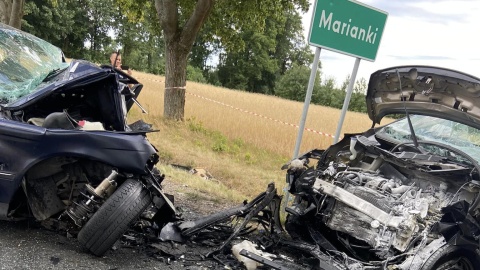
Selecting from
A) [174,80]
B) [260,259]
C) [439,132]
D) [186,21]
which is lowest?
[260,259]

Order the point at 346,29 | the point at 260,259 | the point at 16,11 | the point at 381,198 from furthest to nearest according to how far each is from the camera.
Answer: the point at 16,11, the point at 346,29, the point at 381,198, the point at 260,259

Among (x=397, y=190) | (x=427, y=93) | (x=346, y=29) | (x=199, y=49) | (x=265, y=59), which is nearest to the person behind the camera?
(x=397, y=190)

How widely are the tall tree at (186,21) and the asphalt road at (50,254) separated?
23.9 ft

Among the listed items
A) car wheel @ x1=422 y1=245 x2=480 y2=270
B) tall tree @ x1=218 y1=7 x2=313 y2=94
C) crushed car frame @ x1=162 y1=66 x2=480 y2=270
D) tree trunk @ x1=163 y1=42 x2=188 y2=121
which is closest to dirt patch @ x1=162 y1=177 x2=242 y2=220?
crushed car frame @ x1=162 y1=66 x2=480 y2=270

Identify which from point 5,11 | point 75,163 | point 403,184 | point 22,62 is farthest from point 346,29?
point 5,11

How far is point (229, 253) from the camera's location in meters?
3.83

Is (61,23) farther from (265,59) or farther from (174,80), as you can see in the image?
(174,80)

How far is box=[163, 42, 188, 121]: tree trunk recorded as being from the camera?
1047cm

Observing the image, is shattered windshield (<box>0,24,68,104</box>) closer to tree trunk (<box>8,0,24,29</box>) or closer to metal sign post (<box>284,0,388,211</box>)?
metal sign post (<box>284,0,388,211</box>)

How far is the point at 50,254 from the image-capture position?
3.26 metres

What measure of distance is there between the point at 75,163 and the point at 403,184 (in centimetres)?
295

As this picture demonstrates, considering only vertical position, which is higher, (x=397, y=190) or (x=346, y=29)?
(x=346, y=29)

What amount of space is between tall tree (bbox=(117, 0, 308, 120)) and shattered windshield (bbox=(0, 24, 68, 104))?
211 inches

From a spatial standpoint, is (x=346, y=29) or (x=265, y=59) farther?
(x=265, y=59)
